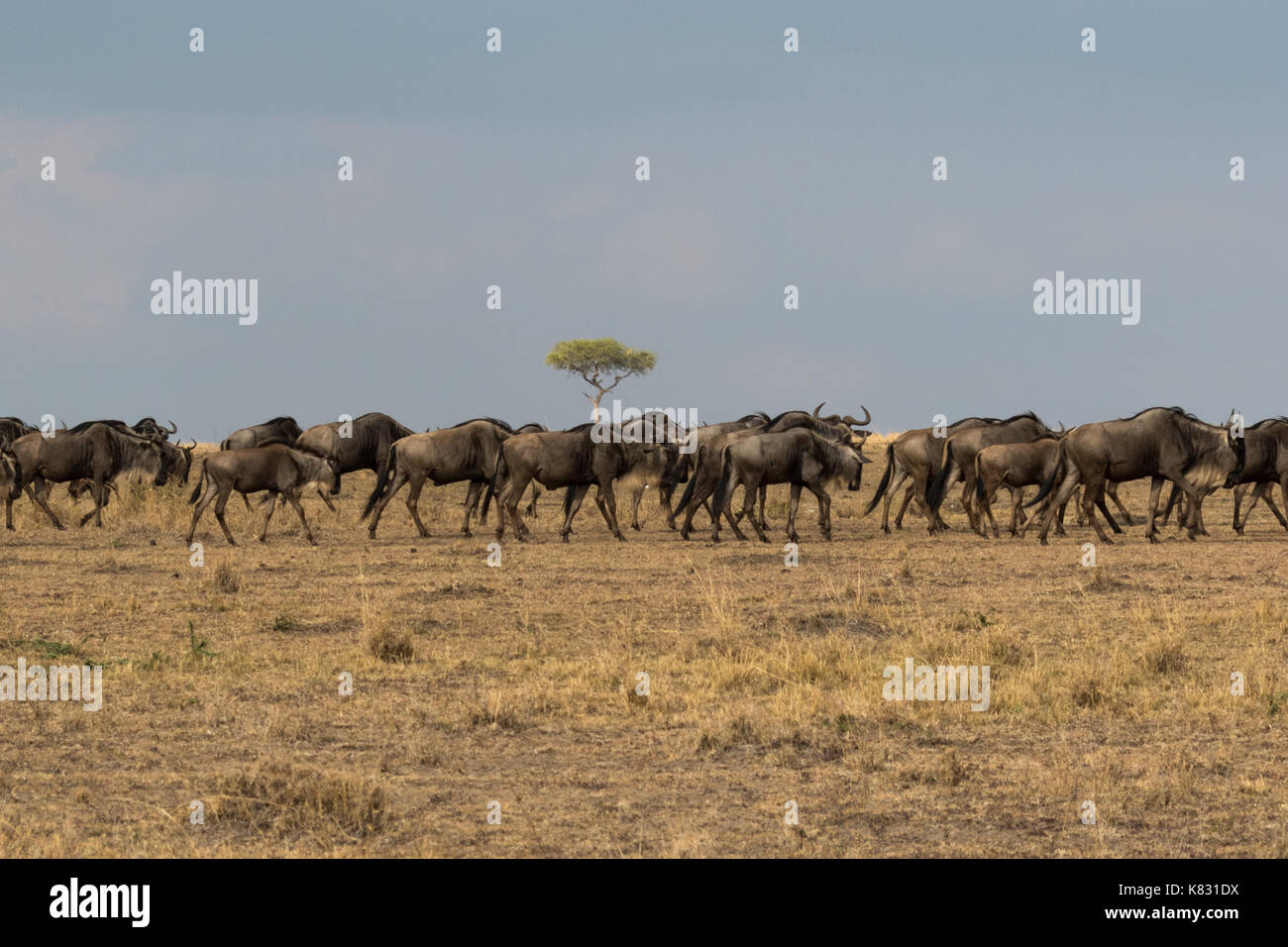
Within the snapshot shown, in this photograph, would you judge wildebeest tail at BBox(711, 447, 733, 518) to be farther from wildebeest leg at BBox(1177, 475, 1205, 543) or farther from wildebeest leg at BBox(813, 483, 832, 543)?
wildebeest leg at BBox(1177, 475, 1205, 543)

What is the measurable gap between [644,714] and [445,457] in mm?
13208

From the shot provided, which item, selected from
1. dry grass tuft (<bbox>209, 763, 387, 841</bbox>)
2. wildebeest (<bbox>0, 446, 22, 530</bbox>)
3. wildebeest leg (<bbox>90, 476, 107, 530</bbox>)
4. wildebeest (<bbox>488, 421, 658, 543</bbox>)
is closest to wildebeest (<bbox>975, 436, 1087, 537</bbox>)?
wildebeest (<bbox>488, 421, 658, 543</bbox>)

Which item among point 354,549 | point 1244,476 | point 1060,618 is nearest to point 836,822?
point 1060,618

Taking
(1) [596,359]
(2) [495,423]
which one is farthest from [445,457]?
(1) [596,359]

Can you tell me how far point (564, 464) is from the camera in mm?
20984

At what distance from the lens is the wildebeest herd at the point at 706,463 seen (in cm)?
2023

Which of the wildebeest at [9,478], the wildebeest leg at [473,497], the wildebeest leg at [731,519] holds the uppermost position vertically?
the wildebeest at [9,478]

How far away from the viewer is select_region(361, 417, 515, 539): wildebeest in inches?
850

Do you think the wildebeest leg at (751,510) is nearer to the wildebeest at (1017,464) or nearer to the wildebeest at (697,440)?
the wildebeest at (697,440)

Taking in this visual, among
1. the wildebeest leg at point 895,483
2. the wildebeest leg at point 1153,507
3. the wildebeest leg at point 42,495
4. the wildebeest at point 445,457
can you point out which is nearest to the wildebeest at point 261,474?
the wildebeest at point 445,457

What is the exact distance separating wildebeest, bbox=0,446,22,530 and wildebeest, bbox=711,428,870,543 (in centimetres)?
1094

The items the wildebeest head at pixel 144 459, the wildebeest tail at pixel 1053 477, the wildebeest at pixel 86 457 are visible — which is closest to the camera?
the wildebeest tail at pixel 1053 477

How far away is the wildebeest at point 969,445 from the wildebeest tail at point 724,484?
156 inches

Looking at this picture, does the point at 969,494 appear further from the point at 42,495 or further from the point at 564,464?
the point at 42,495
